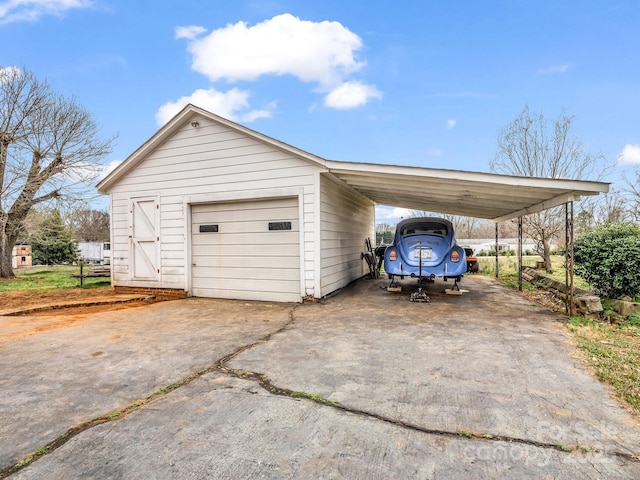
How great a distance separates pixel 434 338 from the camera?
165 inches

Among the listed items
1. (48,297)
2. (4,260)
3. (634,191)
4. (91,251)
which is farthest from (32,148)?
(634,191)

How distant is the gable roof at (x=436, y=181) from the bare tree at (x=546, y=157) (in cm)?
396

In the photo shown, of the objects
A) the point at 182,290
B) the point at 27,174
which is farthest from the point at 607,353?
the point at 27,174

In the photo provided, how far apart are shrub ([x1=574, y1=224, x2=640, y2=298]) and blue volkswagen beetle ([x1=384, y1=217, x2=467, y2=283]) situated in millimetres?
2051

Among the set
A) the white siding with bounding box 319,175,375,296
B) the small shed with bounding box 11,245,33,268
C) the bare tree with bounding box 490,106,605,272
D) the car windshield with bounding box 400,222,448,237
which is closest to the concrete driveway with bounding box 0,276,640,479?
the white siding with bounding box 319,175,375,296

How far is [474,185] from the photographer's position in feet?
19.4

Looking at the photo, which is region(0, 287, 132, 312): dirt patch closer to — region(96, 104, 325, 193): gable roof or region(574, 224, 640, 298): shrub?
region(96, 104, 325, 193): gable roof

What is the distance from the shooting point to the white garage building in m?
6.63

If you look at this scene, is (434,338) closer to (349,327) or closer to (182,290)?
(349,327)

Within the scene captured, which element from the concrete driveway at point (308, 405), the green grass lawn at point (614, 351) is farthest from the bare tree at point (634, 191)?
the concrete driveway at point (308, 405)

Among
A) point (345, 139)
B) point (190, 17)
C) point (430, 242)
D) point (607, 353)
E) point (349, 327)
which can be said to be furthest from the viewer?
point (345, 139)

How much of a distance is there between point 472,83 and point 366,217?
5.76 meters

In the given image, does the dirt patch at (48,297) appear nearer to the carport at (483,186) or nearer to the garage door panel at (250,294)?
the garage door panel at (250,294)

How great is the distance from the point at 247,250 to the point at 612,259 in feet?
21.8
